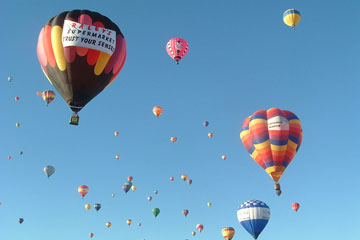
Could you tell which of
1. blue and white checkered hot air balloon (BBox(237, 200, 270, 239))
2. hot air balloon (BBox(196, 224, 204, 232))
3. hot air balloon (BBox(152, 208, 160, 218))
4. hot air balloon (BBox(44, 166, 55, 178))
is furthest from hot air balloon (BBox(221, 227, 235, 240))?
hot air balloon (BBox(44, 166, 55, 178))

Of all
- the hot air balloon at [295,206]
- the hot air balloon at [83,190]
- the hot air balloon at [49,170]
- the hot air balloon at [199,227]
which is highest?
the hot air balloon at [49,170]

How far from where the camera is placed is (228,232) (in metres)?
41.9

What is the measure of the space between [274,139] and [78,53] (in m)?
14.1

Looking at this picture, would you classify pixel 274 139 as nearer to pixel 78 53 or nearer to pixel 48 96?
pixel 78 53

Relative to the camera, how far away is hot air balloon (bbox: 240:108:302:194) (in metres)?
30.5

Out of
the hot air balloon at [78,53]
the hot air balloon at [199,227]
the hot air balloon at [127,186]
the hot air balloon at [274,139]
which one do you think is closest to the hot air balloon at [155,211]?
the hot air balloon at [127,186]

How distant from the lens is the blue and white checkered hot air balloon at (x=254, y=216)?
3300 cm

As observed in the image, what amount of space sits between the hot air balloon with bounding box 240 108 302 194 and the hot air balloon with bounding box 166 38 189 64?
8.29 metres

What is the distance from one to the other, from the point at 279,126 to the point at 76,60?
14260mm

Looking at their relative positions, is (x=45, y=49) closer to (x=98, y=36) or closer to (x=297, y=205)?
(x=98, y=36)

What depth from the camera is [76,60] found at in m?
21.7

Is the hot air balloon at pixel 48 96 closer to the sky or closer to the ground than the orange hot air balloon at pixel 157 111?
closer to the ground

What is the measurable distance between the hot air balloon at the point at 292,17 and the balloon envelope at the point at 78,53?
57.8 feet

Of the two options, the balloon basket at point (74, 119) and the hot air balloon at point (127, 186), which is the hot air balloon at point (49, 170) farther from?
the balloon basket at point (74, 119)
